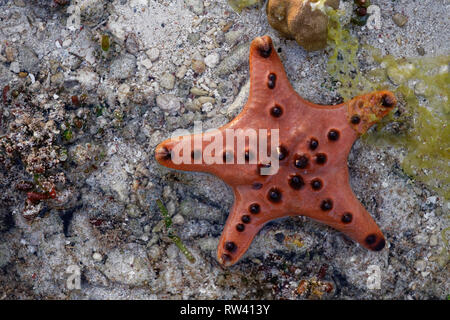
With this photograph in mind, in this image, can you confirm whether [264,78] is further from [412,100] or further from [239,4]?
[412,100]

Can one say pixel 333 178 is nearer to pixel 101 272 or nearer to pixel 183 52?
pixel 183 52

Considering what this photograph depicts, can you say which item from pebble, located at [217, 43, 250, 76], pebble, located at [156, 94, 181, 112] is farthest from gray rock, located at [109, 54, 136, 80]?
pebble, located at [217, 43, 250, 76]

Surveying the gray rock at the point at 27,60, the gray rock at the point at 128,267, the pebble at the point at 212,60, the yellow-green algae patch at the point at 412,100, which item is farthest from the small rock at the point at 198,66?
the gray rock at the point at 128,267

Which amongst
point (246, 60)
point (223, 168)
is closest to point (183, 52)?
point (246, 60)

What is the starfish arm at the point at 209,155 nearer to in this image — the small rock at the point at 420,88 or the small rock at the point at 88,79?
the small rock at the point at 88,79

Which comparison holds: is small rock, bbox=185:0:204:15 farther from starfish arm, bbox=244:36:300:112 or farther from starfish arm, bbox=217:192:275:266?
starfish arm, bbox=217:192:275:266

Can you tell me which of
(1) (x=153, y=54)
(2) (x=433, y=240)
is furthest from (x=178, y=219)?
(2) (x=433, y=240)
